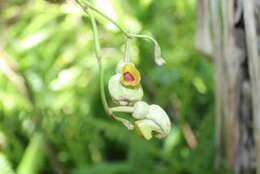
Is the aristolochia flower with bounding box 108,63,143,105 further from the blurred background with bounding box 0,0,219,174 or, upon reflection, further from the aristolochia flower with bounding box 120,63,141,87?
the blurred background with bounding box 0,0,219,174

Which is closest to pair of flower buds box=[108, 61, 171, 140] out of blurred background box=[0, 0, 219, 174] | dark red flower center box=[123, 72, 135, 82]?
dark red flower center box=[123, 72, 135, 82]

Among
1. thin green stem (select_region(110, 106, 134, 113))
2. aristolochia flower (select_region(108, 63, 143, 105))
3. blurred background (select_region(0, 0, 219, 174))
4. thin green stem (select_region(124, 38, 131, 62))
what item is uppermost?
thin green stem (select_region(124, 38, 131, 62))

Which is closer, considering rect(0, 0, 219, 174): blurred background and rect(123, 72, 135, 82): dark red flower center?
rect(123, 72, 135, 82): dark red flower center

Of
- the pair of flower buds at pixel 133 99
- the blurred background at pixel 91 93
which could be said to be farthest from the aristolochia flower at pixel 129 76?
the blurred background at pixel 91 93

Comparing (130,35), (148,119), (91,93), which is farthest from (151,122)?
(91,93)

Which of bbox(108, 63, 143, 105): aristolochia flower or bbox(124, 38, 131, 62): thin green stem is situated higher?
bbox(124, 38, 131, 62): thin green stem

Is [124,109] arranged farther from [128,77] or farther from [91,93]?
[91,93]

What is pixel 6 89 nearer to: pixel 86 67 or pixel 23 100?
pixel 23 100
